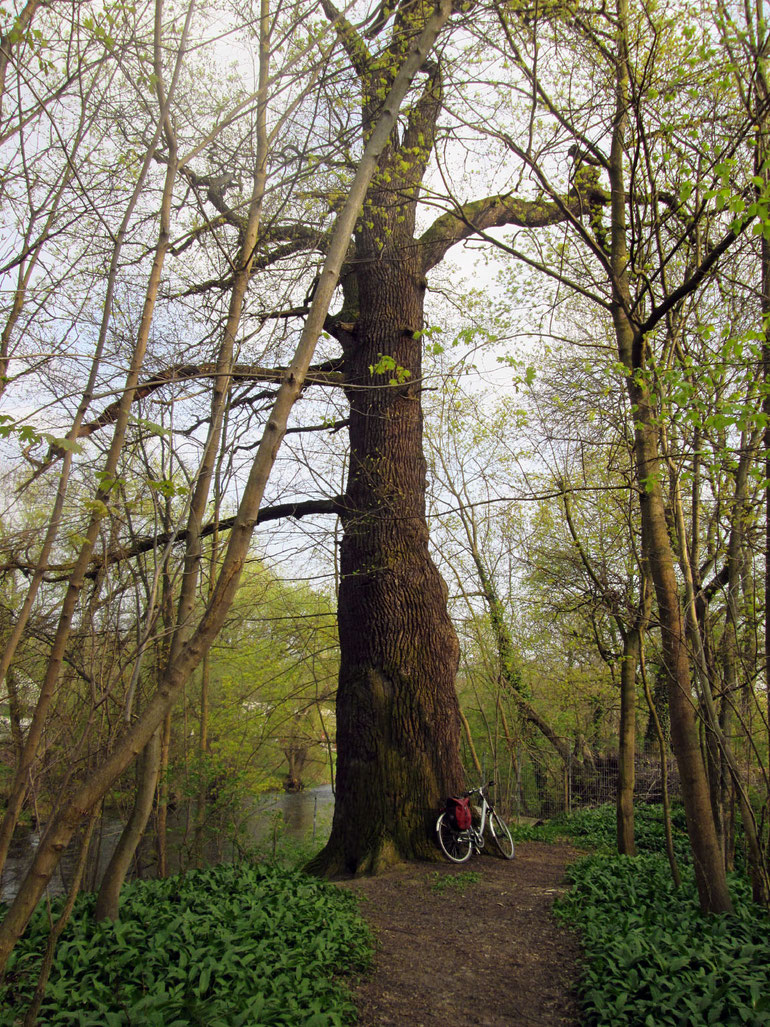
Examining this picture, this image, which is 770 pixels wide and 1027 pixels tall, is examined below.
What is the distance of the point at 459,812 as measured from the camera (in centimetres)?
627

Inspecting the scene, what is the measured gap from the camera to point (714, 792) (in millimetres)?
5543

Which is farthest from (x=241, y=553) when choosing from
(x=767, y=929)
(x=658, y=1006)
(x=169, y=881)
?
(x=169, y=881)

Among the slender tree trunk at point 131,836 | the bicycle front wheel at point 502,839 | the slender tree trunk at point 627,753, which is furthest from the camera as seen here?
the slender tree trunk at point 627,753

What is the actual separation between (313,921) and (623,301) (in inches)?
186

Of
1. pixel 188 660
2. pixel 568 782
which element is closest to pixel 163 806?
pixel 188 660

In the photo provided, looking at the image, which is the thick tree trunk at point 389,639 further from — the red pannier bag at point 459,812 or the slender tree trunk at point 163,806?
the slender tree trunk at point 163,806

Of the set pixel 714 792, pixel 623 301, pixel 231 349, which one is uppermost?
pixel 623 301

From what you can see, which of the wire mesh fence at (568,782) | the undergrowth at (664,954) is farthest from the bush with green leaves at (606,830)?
the undergrowth at (664,954)

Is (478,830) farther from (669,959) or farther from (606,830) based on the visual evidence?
(606,830)

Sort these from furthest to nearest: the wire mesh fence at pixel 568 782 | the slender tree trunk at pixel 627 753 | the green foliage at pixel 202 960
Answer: the wire mesh fence at pixel 568 782
the slender tree trunk at pixel 627 753
the green foliage at pixel 202 960

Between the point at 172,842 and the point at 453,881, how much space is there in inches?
378

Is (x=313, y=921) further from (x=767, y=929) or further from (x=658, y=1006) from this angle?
(x=767, y=929)

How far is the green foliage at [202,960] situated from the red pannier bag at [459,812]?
4.97ft

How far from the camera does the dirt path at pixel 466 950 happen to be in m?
3.58
